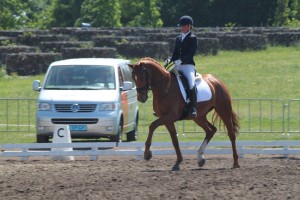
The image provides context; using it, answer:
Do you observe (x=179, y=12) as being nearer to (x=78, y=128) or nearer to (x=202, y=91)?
(x=78, y=128)

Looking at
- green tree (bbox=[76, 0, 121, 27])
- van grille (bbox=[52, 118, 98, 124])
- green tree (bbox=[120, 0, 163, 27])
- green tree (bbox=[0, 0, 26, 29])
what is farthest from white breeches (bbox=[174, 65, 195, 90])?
green tree (bbox=[120, 0, 163, 27])

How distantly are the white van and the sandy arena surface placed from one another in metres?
2.58

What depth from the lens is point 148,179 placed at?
1526 cm

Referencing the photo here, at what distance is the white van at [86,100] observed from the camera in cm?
2195

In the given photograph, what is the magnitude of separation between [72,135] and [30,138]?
2904 mm

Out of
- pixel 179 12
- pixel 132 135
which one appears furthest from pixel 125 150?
pixel 179 12

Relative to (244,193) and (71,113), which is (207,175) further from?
(71,113)

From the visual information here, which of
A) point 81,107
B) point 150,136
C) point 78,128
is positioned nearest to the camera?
point 150,136

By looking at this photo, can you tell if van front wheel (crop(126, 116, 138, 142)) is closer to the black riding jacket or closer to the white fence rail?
the white fence rail

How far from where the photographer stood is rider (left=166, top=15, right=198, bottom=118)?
17859mm

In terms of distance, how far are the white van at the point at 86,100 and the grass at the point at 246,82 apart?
2036 millimetres

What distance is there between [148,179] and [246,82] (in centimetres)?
2095

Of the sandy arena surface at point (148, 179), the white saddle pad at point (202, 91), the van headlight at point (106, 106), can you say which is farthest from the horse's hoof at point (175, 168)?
the van headlight at point (106, 106)

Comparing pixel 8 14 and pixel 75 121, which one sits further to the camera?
pixel 8 14
